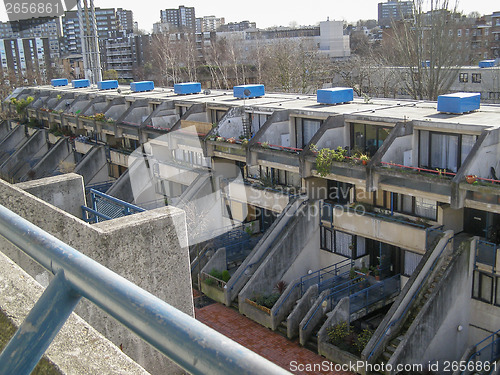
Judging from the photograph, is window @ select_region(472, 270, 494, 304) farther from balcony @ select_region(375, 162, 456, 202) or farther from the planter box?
the planter box

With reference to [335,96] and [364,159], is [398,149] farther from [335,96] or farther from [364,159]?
[335,96]

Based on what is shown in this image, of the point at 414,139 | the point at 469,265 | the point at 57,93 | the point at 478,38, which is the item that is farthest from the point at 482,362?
the point at 478,38

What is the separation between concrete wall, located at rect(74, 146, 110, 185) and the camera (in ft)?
128

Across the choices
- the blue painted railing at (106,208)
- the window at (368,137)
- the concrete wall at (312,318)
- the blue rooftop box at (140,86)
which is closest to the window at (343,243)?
the concrete wall at (312,318)

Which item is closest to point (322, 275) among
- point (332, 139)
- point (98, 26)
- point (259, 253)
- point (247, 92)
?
point (259, 253)

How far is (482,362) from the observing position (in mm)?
18484

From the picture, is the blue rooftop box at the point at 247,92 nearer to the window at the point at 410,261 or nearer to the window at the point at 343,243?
the window at the point at 343,243

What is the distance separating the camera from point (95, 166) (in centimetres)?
3941

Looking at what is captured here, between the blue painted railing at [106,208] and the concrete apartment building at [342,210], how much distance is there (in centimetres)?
1080

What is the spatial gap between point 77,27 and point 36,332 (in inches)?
6346

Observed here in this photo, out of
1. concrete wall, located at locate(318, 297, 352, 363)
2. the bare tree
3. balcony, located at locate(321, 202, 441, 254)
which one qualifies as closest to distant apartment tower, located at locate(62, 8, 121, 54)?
the bare tree

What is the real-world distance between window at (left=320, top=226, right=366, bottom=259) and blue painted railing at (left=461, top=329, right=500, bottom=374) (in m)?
6.45

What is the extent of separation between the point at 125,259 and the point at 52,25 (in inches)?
6164

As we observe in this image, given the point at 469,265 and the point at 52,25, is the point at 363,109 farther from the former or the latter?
the point at 52,25
